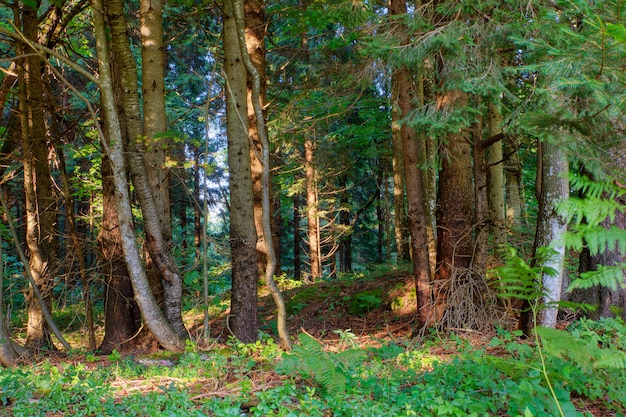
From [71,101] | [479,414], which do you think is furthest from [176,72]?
[479,414]

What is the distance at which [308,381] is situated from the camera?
145 inches

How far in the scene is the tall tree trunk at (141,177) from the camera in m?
5.78

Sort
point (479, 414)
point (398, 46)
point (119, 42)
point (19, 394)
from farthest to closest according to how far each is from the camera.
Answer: point (119, 42) → point (398, 46) → point (19, 394) → point (479, 414)

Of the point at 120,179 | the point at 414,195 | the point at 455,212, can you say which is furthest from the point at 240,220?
the point at 455,212

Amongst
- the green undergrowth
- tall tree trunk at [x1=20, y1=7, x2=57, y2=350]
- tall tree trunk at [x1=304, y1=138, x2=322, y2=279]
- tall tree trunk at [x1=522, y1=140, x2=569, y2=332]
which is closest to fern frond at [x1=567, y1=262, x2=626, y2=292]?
the green undergrowth

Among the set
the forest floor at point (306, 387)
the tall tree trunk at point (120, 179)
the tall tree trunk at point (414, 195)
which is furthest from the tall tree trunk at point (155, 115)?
the tall tree trunk at point (414, 195)

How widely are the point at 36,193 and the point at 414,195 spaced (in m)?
6.10

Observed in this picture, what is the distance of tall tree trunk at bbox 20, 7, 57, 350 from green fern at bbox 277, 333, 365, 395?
488 cm

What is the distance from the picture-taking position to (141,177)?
18.9 ft

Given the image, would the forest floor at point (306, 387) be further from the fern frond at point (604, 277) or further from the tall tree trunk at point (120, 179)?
the fern frond at point (604, 277)

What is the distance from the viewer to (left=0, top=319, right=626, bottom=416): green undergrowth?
3.10 m

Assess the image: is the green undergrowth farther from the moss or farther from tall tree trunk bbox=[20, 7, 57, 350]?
the moss

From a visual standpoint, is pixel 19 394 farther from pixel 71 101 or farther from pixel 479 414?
pixel 71 101

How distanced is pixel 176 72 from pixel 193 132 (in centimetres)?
276
